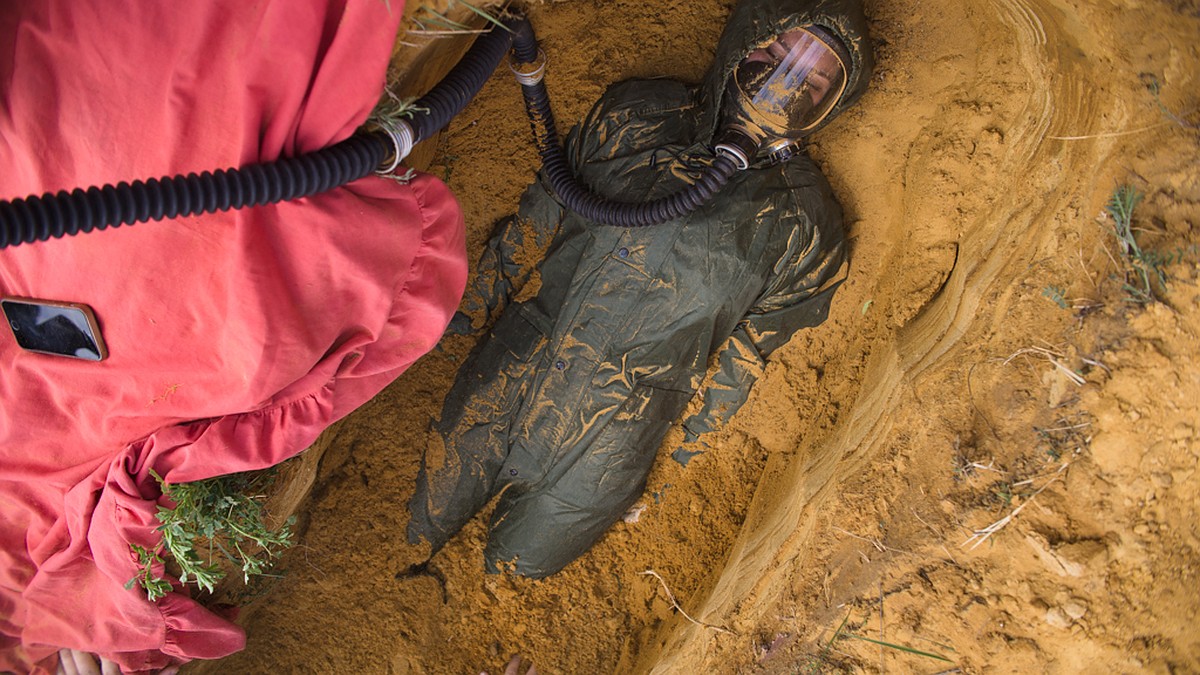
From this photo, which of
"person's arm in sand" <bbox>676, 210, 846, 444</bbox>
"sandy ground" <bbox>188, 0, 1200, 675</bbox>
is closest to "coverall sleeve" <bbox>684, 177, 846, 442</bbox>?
"person's arm in sand" <bbox>676, 210, 846, 444</bbox>

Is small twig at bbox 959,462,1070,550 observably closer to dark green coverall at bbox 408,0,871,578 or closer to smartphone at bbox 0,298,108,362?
dark green coverall at bbox 408,0,871,578

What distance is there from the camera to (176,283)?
146 centimetres

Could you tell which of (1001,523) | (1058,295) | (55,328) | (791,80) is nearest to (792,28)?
(791,80)

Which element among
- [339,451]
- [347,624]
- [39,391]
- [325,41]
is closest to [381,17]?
[325,41]

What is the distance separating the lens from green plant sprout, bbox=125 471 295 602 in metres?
1.74

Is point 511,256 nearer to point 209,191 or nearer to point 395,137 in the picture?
point 395,137

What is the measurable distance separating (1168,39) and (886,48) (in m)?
0.83

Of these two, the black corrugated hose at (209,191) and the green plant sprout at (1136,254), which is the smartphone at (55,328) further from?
the green plant sprout at (1136,254)

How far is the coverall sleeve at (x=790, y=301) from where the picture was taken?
2320mm

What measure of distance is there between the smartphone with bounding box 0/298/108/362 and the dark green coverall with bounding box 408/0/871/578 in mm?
1210

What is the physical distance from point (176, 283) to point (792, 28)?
158 centimetres

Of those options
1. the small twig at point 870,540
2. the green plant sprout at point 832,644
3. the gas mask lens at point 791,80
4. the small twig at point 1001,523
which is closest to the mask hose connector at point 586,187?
the gas mask lens at point 791,80

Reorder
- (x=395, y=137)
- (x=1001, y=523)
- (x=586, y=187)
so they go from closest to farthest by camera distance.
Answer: (x=395, y=137) → (x=1001, y=523) → (x=586, y=187)

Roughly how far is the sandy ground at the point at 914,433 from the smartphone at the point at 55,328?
0.82 meters
